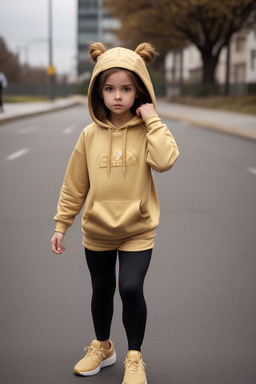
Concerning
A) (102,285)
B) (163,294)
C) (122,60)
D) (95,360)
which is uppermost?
(122,60)

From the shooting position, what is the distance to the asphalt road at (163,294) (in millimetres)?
2979

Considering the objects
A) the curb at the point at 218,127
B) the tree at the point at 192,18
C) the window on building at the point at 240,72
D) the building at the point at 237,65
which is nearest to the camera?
the curb at the point at 218,127

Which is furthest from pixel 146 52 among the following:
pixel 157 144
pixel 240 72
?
pixel 240 72

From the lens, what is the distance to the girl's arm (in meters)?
2.62

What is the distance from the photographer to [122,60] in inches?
105

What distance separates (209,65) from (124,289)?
4434 cm

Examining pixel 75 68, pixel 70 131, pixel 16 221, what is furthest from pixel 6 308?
pixel 75 68

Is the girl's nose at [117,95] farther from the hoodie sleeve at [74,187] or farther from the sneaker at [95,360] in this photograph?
the sneaker at [95,360]

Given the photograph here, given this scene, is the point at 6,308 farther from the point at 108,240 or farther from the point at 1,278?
the point at 108,240

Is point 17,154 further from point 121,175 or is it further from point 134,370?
point 134,370

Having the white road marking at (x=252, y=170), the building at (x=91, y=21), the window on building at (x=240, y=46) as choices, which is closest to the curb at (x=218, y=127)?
the white road marking at (x=252, y=170)

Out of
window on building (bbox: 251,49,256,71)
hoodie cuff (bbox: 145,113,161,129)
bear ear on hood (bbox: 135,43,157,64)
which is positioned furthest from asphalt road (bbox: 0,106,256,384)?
window on building (bbox: 251,49,256,71)

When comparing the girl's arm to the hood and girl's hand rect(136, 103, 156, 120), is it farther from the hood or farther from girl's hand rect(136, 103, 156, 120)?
the hood

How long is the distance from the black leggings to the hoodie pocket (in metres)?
0.11
